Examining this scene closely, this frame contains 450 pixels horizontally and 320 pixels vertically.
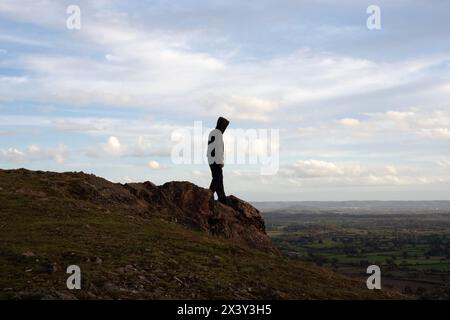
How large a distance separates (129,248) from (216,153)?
42.0ft

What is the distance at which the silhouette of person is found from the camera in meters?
28.9

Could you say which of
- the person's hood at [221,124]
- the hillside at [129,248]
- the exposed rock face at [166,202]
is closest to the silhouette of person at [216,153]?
the person's hood at [221,124]

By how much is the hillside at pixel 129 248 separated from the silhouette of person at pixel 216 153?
1289 millimetres

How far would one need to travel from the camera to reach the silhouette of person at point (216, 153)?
2894cm

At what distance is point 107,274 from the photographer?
44.9ft

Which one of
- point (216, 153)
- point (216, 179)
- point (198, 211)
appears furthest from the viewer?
point (216, 179)

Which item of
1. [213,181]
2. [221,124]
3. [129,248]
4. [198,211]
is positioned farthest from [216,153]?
[129,248]

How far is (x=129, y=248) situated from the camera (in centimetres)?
1691

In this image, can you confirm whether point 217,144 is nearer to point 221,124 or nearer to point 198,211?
point 221,124

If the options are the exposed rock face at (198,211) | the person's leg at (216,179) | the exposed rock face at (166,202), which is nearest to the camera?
the exposed rock face at (166,202)

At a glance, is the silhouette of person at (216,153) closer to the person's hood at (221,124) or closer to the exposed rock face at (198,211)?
the person's hood at (221,124)
